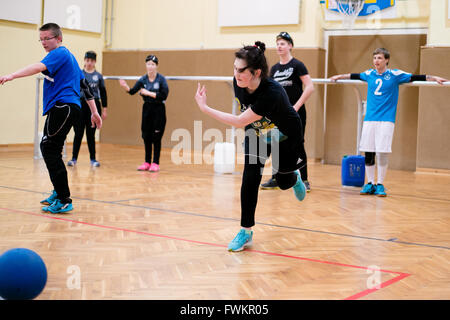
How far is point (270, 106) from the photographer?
367 cm

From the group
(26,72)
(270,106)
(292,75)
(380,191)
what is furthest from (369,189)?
(26,72)

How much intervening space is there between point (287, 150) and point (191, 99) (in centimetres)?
790

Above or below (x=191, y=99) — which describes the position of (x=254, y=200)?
below

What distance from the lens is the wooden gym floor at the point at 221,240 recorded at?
123 inches

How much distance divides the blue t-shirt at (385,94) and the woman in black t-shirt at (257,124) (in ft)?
8.78

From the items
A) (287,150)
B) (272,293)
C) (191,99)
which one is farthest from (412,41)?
(272,293)

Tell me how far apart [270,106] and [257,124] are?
318 millimetres

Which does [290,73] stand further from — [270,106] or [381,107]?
[270,106]

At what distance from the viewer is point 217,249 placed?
13.1ft

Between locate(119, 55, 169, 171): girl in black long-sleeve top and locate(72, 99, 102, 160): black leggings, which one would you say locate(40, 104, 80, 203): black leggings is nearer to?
locate(119, 55, 169, 171): girl in black long-sleeve top

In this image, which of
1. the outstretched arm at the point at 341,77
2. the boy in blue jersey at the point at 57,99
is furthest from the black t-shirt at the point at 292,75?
the boy in blue jersey at the point at 57,99

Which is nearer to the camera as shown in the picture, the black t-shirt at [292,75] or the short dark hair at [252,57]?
the short dark hair at [252,57]

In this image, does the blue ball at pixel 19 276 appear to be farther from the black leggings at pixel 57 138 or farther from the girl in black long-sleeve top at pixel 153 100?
the girl in black long-sleeve top at pixel 153 100

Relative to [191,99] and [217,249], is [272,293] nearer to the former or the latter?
[217,249]
